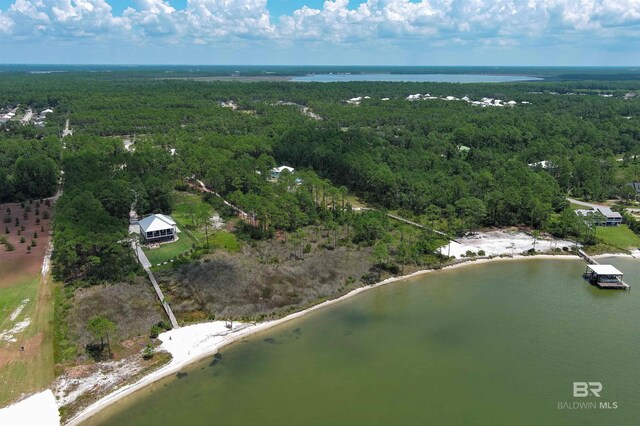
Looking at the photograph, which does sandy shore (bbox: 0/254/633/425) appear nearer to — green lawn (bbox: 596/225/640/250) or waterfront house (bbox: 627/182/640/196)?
green lawn (bbox: 596/225/640/250)

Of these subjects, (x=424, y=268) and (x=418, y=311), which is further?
(x=424, y=268)

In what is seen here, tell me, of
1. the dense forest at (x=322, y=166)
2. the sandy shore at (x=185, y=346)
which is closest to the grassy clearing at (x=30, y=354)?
the sandy shore at (x=185, y=346)

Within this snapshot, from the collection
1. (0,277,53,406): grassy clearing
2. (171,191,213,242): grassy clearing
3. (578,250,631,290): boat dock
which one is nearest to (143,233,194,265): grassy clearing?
(171,191,213,242): grassy clearing

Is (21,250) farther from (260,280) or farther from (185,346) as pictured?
(185,346)

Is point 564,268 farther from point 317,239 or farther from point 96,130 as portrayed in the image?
point 96,130

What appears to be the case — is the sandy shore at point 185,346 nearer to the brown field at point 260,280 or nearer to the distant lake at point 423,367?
the distant lake at point 423,367

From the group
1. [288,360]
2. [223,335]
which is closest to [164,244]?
[223,335]
